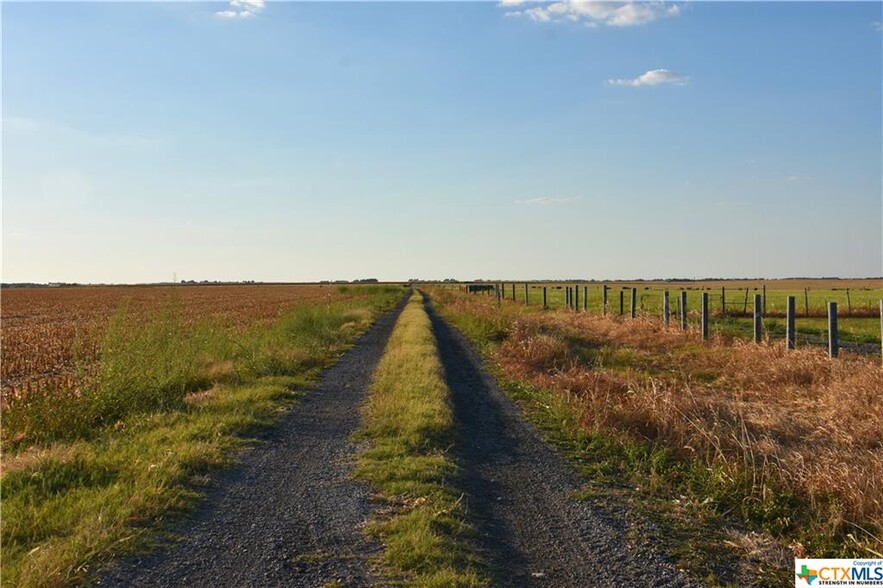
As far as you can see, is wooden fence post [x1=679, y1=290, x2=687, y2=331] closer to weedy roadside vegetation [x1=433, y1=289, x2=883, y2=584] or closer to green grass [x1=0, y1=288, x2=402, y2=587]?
weedy roadside vegetation [x1=433, y1=289, x2=883, y2=584]

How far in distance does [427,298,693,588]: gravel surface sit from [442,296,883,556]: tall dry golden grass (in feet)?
4.51

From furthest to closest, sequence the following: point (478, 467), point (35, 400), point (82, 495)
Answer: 1. point (35, 400)
2. point (478, 467)
3. point (82, 495)

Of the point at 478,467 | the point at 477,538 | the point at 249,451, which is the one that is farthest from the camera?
the point at 249,451

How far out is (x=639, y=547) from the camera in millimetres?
5367

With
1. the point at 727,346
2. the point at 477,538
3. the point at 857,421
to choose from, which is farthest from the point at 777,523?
the point at 727,346

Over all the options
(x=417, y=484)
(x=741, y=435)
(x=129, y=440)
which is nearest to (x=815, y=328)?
(x=741, y=435)

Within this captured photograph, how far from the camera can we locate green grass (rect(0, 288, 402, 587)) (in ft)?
17.4

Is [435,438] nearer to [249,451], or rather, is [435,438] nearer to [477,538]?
[249,451]

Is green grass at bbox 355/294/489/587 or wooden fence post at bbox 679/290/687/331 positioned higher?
wooden fence post at bbox 679/290/687/331

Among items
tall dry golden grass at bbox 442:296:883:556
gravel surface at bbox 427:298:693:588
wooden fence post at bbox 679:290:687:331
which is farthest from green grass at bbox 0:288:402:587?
wooden fence post at bbox 679:290:687:331

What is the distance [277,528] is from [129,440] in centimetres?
390

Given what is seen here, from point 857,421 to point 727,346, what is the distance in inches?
347

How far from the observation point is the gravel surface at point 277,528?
15.8 ft

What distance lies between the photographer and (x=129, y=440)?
871cm
